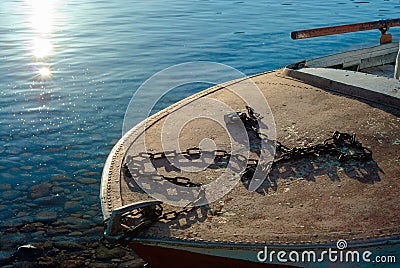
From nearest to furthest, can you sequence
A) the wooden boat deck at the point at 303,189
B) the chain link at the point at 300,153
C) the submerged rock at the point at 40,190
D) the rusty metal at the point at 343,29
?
the wooden boat deck at the point at 303,189 < the chain link at the point at 300,153 < the submerged rock at the point at 40,190 < the rusty metal at the point at 343,29

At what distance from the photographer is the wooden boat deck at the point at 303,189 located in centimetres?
395

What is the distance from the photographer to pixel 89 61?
15836 mm

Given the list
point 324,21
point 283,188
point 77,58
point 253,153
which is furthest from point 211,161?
point 324,21

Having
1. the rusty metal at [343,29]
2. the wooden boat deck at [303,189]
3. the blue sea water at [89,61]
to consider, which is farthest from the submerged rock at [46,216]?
the rusty metal at [343,29]

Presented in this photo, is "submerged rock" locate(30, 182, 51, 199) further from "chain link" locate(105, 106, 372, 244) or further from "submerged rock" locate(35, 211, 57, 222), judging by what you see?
"chain link" locate(105, 106, 372, 244)

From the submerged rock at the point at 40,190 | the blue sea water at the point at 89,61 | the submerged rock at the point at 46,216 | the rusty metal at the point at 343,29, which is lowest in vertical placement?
the submerged rock at the point at 46,216

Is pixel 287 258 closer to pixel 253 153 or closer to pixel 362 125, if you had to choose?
pixel 253 153

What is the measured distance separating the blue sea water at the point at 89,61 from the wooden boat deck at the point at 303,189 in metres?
2.30

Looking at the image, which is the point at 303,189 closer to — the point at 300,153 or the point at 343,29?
the point at 300,153

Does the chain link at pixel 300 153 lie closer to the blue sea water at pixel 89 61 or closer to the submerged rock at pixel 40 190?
the blue sea water at pixel 89 61

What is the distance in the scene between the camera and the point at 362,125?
18.2 ft

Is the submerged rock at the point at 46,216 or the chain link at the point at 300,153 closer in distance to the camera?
the chain link at the point at 300,153

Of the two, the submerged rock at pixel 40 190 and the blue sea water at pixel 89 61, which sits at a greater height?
the blue sea water at pixel 89 61

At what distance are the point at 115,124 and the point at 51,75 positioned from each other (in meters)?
4.99
